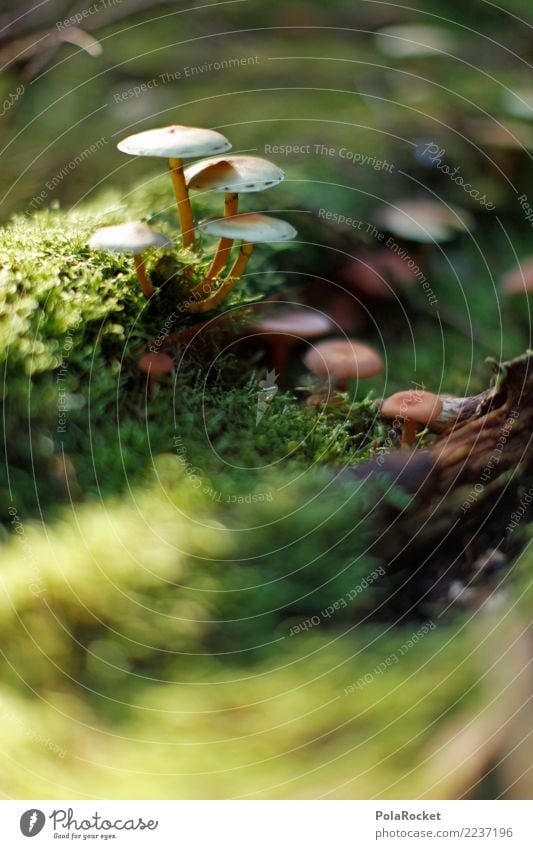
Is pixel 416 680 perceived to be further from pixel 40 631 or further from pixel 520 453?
pixel 40 631

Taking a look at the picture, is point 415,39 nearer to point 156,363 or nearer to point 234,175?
point 234,175

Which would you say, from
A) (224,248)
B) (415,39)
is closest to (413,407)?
(224,248)

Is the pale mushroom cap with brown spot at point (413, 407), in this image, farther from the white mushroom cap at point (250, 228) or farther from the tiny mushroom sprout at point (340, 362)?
the white mushroom cap at point (250, 228)

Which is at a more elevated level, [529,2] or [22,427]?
[529,2]

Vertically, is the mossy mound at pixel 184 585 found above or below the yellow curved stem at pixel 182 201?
below

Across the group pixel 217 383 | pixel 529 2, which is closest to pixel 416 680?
pixel 217 383
